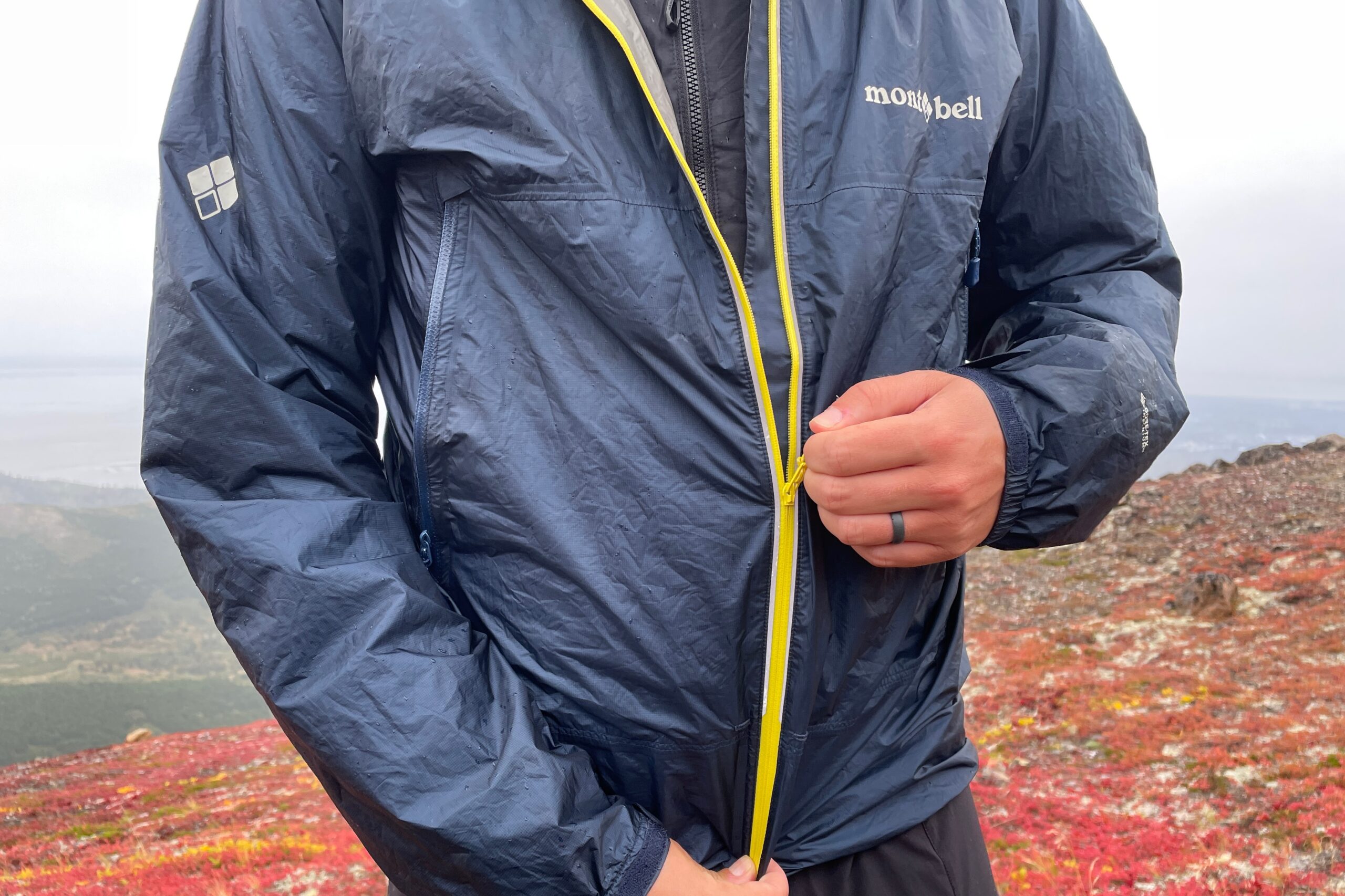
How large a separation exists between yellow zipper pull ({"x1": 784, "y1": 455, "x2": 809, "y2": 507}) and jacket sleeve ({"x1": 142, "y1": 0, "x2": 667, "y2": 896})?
1.91 feet

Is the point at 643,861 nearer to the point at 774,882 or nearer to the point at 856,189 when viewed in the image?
the point at 774,882

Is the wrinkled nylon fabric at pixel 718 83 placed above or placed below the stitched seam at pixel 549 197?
above

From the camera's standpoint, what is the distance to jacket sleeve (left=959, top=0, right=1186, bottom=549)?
1.54 meters

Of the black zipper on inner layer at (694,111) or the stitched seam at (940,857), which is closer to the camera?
the black zipper on inner layer at (694,111)

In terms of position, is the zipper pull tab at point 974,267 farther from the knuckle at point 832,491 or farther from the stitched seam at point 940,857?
the stitched seam at point 940,857

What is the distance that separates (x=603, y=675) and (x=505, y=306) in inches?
27.2

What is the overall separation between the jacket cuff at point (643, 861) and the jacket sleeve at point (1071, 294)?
87 centimetres

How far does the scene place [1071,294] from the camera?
5.92 ft

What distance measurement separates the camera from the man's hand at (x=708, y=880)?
4.40ft

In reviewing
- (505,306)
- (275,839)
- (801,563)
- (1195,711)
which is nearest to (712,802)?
(801,563)

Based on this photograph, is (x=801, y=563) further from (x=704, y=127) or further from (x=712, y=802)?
(x=704, y=127)

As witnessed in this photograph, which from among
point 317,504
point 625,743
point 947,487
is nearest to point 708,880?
point 625,743

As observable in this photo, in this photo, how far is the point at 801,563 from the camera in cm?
146

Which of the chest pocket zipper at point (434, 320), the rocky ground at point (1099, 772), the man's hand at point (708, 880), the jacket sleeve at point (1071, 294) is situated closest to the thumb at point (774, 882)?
the man's hand at point (708, 880)
